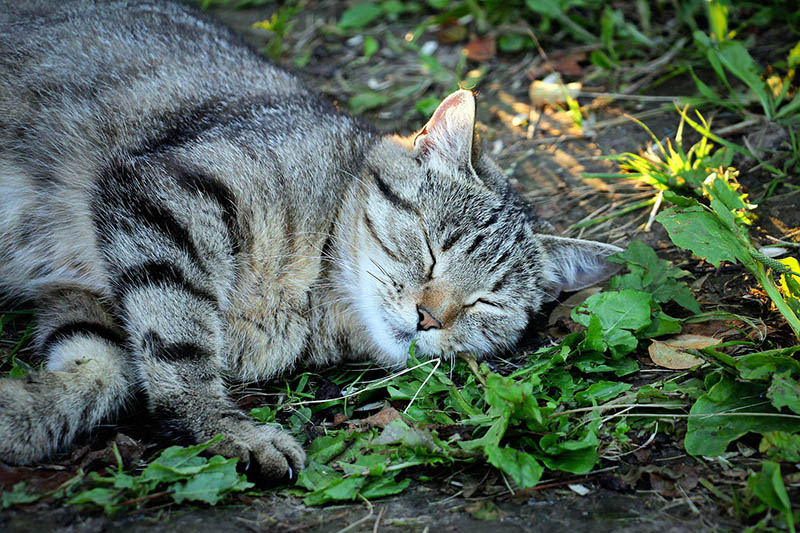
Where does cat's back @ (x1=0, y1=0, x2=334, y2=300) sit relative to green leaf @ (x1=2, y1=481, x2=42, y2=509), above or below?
above

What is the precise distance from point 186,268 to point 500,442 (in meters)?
1.36

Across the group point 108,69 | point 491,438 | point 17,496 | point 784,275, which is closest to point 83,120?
point 108,69

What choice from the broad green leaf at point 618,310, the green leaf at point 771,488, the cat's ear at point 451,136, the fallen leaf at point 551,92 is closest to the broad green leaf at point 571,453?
the green leaf at point 771,488

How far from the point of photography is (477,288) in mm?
3047

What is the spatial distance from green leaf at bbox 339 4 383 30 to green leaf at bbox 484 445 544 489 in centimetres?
439

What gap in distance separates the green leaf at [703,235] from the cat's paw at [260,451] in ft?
5.74

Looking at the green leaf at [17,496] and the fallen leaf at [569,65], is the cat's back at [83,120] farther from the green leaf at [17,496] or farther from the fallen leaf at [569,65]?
the fallen leaf at [569,65]

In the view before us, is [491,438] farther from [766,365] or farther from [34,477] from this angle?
[34,477]

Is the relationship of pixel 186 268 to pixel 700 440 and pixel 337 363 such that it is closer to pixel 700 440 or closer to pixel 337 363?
pixel 337 363

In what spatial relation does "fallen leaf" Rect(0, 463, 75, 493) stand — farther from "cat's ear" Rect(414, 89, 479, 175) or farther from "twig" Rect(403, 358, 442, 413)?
"cat's ear" Rect(414, 89, 479, 175)

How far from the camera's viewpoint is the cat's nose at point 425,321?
2.91m

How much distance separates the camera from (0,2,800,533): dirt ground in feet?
6.90

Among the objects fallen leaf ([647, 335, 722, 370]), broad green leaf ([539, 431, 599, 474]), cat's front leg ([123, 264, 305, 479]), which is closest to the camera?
broad green leaf ([539, 431, 599, 474])

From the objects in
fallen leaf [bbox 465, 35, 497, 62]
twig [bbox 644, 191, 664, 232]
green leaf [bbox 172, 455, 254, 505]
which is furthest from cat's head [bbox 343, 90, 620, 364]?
fallen leaf [bbox 465, 35, 497, 62]
